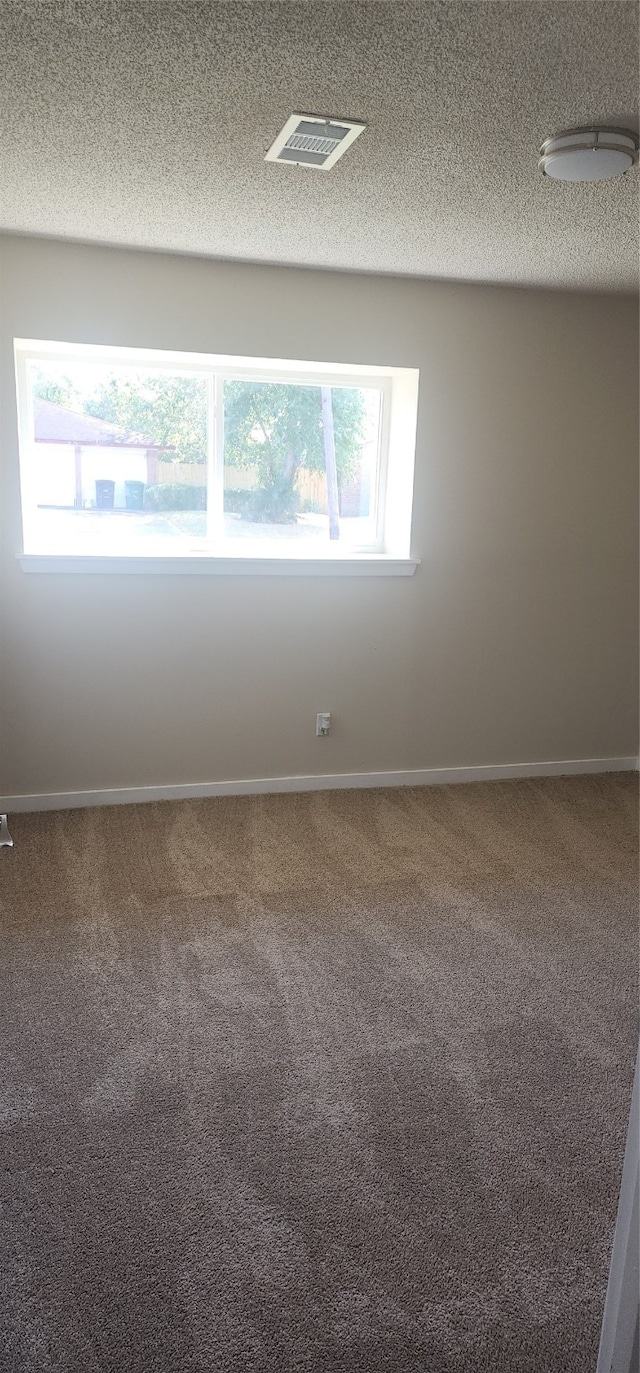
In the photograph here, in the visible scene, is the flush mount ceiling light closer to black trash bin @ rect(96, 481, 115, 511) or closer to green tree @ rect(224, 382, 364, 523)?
green tree @ rect(224, 382, 364, 523)

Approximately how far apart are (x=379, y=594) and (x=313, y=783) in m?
0.94

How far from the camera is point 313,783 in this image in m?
4.38

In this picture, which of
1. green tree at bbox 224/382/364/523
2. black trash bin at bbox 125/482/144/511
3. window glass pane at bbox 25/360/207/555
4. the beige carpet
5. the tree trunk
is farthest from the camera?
the tree trunk

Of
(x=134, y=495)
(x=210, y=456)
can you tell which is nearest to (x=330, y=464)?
(x=210, y=456)

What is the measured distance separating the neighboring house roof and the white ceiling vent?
1650mm

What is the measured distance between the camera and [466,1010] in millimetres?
2594

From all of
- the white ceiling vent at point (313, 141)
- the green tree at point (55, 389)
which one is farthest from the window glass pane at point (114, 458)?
the white ceiling vent at point (313, 141)

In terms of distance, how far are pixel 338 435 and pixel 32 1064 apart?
120 inches

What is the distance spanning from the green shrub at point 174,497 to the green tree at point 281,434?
0.21 metres

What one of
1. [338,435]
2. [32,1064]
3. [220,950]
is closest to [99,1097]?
[32,1064]

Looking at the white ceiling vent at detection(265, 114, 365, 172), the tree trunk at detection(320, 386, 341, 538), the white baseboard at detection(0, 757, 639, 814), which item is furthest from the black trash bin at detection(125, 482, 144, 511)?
the white ceiling vent at detection(265, 114, 365, 172)

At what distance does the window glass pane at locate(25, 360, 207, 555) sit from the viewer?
3.91 m

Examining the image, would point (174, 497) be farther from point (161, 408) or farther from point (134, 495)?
point (161, 408)

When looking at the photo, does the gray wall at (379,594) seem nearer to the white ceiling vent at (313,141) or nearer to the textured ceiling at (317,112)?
the textured ceiling at (317,112)
